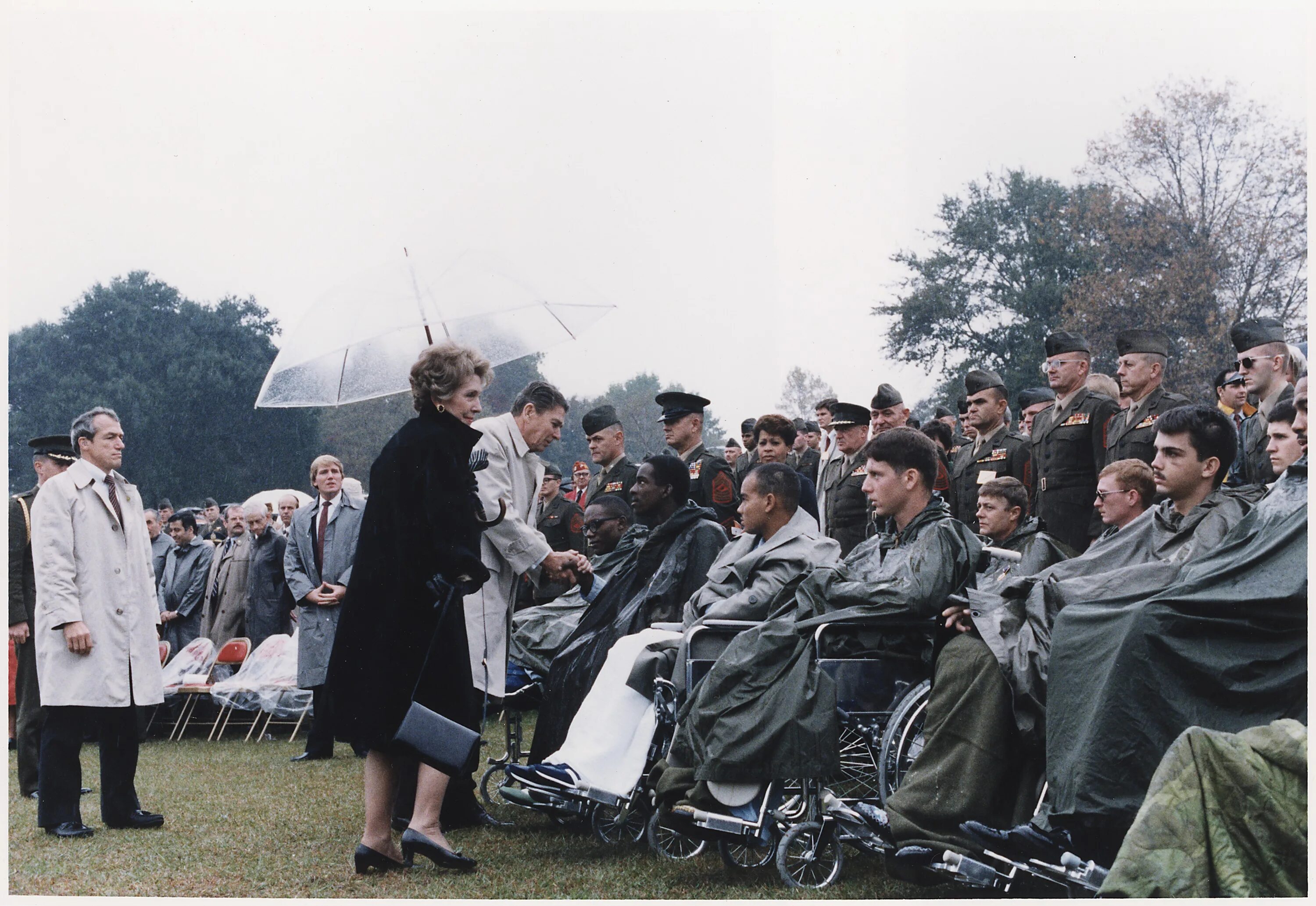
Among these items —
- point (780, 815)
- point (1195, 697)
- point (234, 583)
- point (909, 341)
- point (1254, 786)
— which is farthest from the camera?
point (909, 341)

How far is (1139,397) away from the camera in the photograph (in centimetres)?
745

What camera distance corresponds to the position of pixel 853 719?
4664mm

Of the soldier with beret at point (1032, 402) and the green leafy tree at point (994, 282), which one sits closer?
the soldier with beret at point (1032, 402)

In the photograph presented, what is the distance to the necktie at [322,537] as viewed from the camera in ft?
30.5

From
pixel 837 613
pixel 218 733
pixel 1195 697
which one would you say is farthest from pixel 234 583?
pixel 1195 697

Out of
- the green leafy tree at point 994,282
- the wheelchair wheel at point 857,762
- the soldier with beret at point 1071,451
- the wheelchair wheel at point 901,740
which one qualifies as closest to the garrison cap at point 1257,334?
the soldier with beret at point 1071,451

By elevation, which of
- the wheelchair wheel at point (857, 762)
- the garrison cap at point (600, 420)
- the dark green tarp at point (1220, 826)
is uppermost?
the garrison cap at point (600, 420)

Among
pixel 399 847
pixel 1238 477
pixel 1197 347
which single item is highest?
pixel 1197 347

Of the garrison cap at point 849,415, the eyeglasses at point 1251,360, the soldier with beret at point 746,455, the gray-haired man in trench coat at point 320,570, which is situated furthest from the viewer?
the soldier with beret at point 746,455

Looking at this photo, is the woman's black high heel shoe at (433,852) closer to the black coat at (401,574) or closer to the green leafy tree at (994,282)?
the black coat at (401,574)

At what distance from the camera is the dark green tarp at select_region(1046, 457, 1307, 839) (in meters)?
3.80

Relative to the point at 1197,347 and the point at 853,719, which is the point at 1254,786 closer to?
the point at 853,719

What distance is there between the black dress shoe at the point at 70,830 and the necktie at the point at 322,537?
3.19 m

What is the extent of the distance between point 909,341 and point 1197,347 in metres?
7.05
